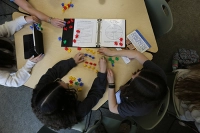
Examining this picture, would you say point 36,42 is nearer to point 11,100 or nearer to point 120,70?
point 120,70

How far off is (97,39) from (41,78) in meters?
0.51

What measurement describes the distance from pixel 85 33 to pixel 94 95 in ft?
1.62

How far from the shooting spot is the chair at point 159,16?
1.30 m

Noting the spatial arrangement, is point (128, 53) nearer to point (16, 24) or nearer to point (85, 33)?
point (85, 33)

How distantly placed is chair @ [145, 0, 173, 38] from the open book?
27 cm

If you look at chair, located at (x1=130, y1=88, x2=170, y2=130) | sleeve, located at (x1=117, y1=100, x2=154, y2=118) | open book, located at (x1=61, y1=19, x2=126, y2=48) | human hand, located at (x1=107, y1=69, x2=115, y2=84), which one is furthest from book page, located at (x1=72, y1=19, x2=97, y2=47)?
chair, located at (x1=130, y1=88, x2=170, y2=130)

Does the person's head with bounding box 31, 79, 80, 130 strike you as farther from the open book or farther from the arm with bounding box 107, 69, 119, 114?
the open book

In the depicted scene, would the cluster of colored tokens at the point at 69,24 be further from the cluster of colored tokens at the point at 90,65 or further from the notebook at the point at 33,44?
the cluster of colored tokens at the point at 90,65

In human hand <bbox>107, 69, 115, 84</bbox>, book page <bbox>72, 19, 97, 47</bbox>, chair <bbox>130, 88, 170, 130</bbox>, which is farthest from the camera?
book page <bbox>72, 19, 97, 47</bbox>

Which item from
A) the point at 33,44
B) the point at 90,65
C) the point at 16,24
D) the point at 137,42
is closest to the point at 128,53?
the point at 137,42

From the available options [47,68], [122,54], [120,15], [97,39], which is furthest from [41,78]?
[120,15]

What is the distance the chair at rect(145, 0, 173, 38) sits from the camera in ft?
4.25

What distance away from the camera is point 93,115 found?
187 centimetres

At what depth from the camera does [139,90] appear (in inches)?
40.4
